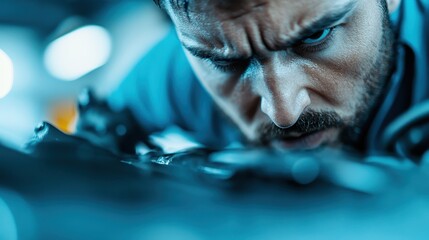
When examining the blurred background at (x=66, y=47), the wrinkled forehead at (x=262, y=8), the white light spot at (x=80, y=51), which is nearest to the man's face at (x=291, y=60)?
the wrinkled forehead at (x=262, y=8)

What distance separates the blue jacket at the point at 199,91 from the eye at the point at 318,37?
A: 0.42 feet

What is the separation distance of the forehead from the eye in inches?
0.8

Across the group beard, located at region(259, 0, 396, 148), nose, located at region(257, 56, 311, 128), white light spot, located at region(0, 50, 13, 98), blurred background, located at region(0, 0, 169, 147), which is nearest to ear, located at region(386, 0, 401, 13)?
beard, located at region(259, 0, 396, 148)

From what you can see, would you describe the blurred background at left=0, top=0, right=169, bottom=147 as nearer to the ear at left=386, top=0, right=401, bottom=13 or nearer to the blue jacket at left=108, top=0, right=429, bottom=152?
the blue jacket at left=108, top=0, right=429, bottom=152

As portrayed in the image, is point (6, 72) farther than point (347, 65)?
Yes

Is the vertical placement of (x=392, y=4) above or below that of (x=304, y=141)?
above

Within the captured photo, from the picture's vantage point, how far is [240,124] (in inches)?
18.5

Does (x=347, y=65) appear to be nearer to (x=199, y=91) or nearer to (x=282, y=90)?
(x=282, y=90)

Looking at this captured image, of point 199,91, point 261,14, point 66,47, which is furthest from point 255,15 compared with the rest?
point 66,47

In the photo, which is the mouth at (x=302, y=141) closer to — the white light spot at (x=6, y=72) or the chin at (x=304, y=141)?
the chin at (x=304, y=141)

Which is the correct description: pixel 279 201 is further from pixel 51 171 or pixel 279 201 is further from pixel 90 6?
pixel 90 6

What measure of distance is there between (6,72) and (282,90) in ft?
1.32

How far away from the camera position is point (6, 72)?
0.65 meters

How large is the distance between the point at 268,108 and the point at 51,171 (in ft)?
0.51
